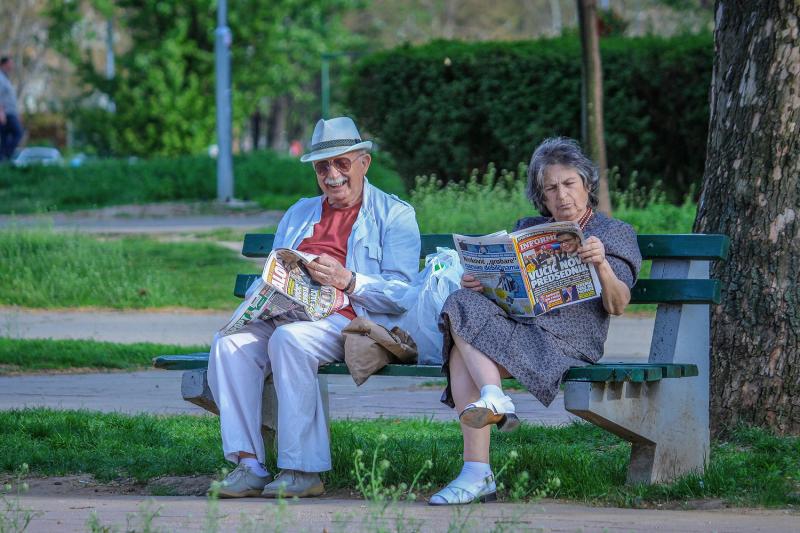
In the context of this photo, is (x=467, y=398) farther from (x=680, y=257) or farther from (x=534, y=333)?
(x=680, y=257)

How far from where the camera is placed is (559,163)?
16.3 ft

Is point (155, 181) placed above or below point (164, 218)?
above

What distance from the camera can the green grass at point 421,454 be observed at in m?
4.73

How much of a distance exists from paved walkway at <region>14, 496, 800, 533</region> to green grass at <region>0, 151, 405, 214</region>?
14584 mm

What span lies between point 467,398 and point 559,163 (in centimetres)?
93

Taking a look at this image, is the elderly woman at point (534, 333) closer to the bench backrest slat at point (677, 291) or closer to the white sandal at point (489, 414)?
the white sandal at point (489, 414)

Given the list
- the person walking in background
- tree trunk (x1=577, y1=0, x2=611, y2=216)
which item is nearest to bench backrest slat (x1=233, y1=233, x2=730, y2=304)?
tree trunk (x1=577, y1=0, x2=611, y2=216)

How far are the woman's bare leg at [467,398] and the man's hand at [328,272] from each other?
0.57 m

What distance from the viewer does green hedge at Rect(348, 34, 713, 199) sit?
1711cm

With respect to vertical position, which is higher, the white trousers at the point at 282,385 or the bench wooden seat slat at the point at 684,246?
the bench wooden seat slat at the point at 684,246

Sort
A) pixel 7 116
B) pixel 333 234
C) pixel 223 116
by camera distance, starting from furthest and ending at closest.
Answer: pixel 223 116, pixel 7 116, pixel 333 234

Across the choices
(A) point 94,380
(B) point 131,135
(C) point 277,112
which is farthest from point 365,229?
(C) point 277,112

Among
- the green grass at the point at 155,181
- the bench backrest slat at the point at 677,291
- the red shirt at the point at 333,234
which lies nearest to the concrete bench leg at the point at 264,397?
the red shirt at the point at 333,234

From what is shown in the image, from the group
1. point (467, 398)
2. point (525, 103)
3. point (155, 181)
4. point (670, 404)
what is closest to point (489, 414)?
point (467, 398)
